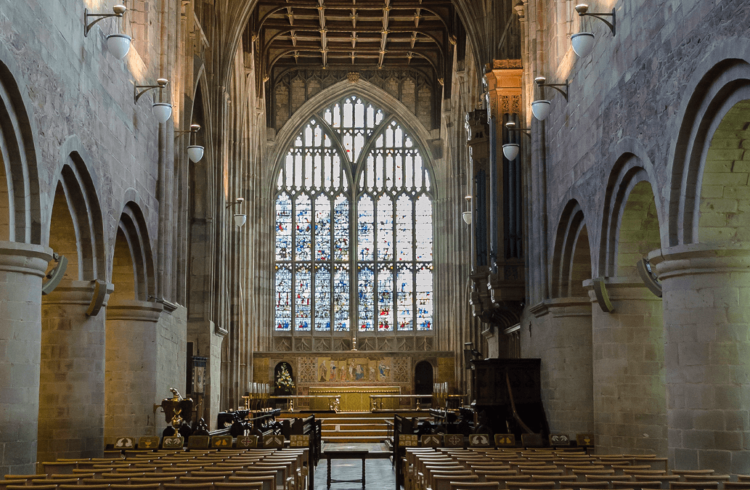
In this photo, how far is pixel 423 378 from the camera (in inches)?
1411

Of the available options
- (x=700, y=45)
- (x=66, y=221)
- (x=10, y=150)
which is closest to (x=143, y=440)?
(x=66, y=221)

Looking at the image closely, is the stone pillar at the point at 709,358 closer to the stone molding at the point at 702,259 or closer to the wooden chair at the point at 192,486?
the stone molding at the point at 702,259

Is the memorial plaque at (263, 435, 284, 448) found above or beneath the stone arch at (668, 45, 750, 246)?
beneath

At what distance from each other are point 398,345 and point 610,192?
23.6 metres

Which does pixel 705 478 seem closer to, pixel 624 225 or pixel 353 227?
pixel 624 225

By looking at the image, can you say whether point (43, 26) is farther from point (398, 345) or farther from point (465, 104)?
point (398, 345)

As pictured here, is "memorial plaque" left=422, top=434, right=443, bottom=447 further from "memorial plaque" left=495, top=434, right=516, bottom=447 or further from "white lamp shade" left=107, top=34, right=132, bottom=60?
"white lamp shade" left=107, top=34, right=132, bottom=60

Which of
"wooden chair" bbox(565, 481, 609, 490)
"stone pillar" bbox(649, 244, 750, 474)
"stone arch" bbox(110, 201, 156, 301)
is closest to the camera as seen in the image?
"wooden chair" bbox(565, 481, 609, 490)

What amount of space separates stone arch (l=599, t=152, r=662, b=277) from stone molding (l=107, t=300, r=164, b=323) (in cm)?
865

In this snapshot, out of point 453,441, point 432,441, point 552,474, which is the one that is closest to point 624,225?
point 453,441

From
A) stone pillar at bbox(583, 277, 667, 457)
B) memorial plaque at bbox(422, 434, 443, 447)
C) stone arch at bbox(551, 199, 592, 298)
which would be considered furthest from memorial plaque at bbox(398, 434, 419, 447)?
stone arch at bbox(551, 199, 592, 298)

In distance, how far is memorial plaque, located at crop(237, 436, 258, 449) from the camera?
46.8ft

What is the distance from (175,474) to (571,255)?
10.7 m

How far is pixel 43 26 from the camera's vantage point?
11.6 m
